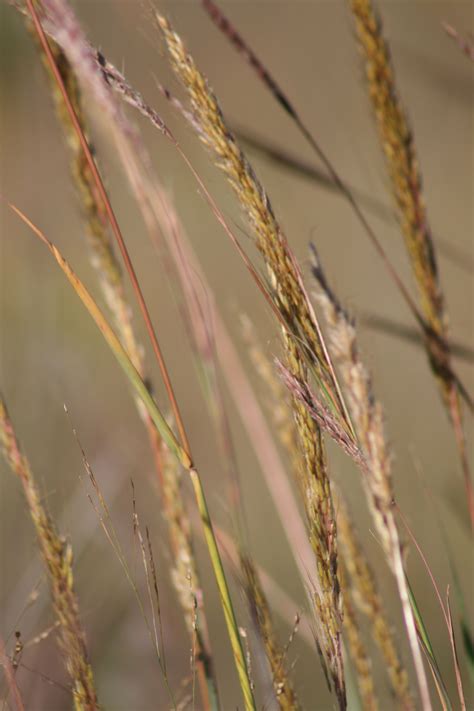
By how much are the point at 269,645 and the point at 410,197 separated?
1.46 ft

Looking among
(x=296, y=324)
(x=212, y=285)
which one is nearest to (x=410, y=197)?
(x=296, y=324)

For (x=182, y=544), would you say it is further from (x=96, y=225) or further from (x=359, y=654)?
(x=96, y=225)

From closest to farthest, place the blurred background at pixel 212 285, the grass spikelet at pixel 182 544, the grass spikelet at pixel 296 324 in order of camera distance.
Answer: the grass spikelet at pixel 296 324 → the grass spikelet at pixel 182 544 → the blurred background at pixel 212 285

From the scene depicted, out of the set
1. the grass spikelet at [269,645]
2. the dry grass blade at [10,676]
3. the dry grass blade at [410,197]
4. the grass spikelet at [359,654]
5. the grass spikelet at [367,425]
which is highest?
the dry grass blade at [410,197]

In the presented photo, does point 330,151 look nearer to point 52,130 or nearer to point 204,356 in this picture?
point 52,130

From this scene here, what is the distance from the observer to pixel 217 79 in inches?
113

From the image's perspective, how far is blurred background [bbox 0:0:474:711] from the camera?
1.94m

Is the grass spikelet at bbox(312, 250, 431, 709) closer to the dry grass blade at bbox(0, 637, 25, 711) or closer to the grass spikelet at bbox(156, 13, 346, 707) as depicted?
the grass spikelet at bbox(156, 13, 346, 707)

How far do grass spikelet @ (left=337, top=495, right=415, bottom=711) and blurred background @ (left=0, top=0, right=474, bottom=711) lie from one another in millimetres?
827

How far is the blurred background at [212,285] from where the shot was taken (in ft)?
6.38

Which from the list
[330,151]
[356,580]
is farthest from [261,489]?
[356,580]

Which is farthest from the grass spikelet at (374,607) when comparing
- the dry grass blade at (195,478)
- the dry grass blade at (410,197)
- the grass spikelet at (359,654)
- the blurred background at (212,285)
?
the blurred background at (212,285)

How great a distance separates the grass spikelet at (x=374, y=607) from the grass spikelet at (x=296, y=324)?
200 millimetres

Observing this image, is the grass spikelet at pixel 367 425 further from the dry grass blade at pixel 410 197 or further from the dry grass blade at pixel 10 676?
the dry grass blade at pixel 10 676
